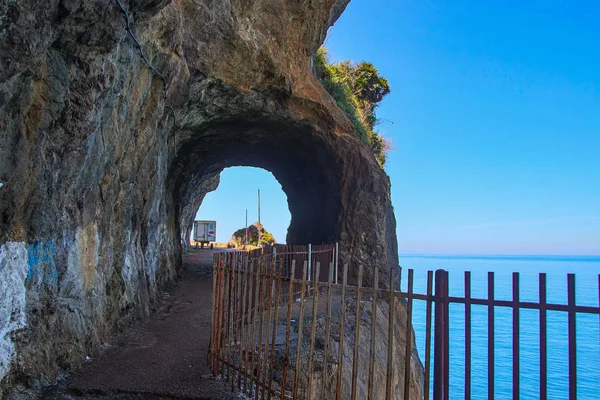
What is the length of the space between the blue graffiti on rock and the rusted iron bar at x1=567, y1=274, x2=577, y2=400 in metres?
5.70

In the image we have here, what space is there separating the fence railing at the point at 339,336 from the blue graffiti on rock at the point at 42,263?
88.8 inches

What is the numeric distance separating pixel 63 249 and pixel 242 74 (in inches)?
A: 265

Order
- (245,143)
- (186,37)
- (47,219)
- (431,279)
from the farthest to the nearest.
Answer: (245,143) → (186,37) → (47,219) → (431,279)

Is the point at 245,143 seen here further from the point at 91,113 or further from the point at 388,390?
the point at 388,390

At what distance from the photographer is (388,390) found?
3842mm

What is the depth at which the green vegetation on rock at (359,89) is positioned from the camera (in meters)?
20.7

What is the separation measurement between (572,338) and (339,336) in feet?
9.65

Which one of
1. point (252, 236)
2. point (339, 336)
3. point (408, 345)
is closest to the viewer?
point (408, 345)

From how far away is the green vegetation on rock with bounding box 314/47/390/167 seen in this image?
20.7 m

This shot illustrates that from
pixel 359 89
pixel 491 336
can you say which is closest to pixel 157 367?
pixel 491 336

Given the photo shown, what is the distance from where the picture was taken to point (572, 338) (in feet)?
10.0

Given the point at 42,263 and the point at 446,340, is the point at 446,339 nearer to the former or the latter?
the point at 446,340

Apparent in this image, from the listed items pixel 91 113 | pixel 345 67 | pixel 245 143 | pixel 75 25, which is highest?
pixel 345 67

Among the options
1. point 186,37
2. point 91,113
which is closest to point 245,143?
point 186,37
